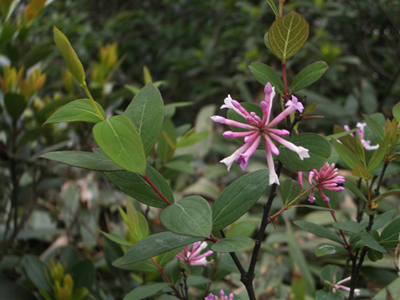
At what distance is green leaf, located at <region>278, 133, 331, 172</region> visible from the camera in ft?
0.96

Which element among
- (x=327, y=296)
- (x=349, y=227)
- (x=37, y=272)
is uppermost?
(x=349, y=227)

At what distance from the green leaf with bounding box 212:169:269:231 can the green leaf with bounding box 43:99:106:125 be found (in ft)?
0.50

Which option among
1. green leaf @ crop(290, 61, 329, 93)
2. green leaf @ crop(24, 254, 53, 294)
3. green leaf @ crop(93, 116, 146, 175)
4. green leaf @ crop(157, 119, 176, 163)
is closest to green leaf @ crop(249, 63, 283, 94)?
green leaf @ crop(290, 61, 329, 93)

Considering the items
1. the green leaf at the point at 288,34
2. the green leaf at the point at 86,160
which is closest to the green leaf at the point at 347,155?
the green leaf at the point at 288,34

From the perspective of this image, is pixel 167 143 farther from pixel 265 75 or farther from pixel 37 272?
pixel 37 272

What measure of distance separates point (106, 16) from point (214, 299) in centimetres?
267

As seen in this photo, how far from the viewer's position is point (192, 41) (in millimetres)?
2391

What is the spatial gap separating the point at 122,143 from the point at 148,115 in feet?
0.20

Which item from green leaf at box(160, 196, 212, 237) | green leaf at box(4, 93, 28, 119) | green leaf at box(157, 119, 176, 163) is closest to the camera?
green leaf at box(160, 196, 212, 237)

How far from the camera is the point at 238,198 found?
327 mm

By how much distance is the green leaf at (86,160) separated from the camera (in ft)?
0.94

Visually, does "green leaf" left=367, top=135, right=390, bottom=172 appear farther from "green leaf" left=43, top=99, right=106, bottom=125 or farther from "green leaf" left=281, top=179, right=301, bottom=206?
"green leaf" left=43, top=99, right=106, bottom=125

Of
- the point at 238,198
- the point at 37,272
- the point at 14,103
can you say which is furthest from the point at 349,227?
the point at 14,103

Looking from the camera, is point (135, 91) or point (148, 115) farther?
point (135, 91)
